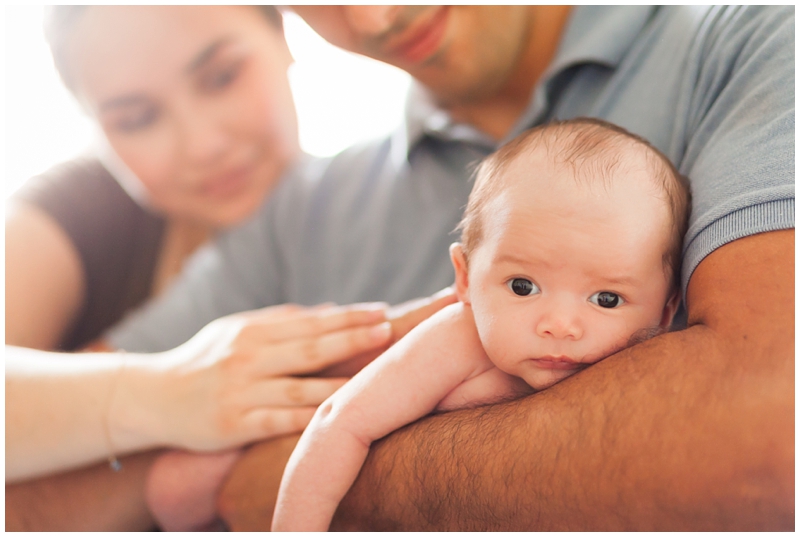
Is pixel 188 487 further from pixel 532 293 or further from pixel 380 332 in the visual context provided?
pixel 532 293

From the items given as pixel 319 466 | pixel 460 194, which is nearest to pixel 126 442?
pixel 319 466

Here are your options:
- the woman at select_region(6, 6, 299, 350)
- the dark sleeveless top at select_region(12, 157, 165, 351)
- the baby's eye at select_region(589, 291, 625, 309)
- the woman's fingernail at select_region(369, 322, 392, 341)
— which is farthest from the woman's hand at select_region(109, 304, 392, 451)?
the dark sleeveless top at select_region(12, 157, 165, 351)

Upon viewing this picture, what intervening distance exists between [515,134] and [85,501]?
1.07m

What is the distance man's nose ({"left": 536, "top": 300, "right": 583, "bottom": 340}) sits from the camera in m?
0.68

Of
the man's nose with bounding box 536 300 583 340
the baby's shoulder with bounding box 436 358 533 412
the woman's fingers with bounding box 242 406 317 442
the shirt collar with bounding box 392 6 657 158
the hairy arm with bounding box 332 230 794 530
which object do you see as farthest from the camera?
the shirt collar with bounding box 392 6 657 158

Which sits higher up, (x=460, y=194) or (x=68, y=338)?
(x=460, y=194)

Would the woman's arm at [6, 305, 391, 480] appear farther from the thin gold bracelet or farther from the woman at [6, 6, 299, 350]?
the woman at [6, 6, 299, 350]

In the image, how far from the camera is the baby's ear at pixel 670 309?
0.76 m

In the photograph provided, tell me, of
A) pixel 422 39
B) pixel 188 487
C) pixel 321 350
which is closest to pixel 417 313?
pixel 321 350

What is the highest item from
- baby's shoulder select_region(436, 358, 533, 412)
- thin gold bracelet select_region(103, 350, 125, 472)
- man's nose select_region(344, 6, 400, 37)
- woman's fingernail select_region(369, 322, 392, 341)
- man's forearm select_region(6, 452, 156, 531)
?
man's nose select_region(344, 6, 400, 37)

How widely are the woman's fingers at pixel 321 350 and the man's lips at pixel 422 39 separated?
0.61 m

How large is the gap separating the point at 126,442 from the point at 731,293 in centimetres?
99

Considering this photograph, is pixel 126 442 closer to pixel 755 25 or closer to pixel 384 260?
pixel 384 260

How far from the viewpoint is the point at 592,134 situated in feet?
2.41
